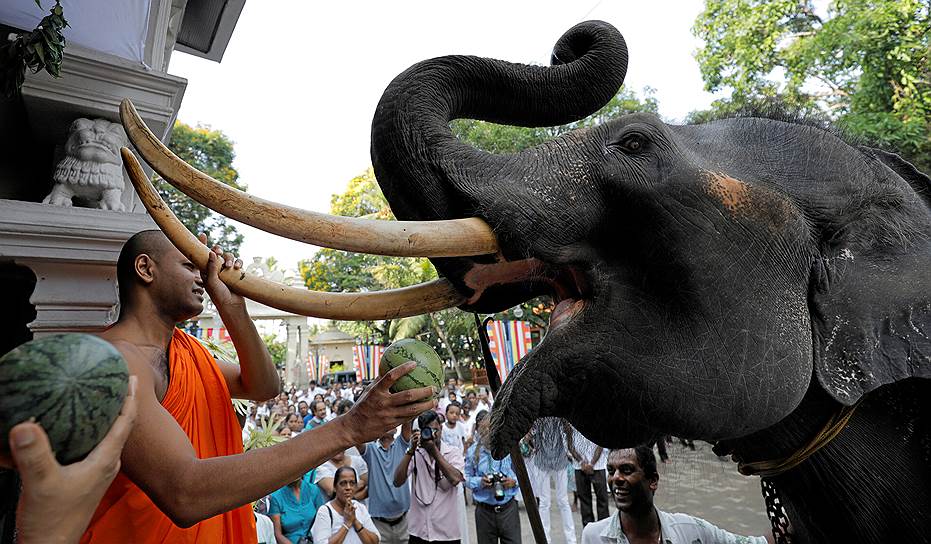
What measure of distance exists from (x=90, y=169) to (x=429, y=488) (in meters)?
4.43

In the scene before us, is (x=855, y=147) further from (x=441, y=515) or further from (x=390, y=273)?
(x=390, y=273)

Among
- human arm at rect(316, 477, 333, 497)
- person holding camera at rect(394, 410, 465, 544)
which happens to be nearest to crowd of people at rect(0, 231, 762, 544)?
person holding camera at rect(394, 410, 465, 544)

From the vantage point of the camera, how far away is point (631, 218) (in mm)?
1518

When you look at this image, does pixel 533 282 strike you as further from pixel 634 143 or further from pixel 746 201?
pixel 746 201

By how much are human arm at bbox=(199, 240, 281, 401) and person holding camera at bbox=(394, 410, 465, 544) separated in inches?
142

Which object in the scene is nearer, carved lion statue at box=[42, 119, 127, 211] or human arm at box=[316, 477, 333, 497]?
carved lion statue at box=[42, 119, 127, 211]

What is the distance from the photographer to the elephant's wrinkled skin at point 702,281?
4.76 ft

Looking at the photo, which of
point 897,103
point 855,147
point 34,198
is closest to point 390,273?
point 897,103

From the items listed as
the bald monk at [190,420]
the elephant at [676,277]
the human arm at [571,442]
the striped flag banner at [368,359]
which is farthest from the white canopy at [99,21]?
the striped flag banner at [368,359]

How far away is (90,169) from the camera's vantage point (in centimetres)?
334

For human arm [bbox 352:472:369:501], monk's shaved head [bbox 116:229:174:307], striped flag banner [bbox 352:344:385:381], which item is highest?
striped flag banner [bbox 352:344:385:381]

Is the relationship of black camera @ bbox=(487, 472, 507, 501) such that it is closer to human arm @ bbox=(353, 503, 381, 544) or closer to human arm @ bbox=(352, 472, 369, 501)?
human arm @ bbox=(352, 472, 369, 501)

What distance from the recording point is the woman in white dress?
16.7 feet

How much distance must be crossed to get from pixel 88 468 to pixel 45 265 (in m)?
2.92
